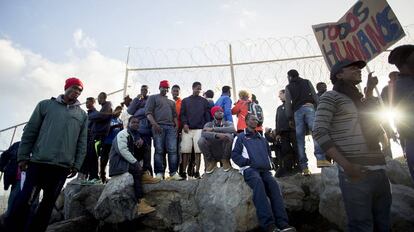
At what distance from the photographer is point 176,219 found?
5.70 metres

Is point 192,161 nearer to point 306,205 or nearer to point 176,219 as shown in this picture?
point 176,219

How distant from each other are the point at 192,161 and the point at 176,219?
5.40 ft

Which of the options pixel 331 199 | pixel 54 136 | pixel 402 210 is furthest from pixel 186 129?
pixel 402 210

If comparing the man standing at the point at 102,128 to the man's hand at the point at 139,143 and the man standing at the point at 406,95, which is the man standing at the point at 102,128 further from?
the man standing at the point at 406,95

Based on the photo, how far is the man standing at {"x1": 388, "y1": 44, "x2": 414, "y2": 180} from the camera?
103 inches

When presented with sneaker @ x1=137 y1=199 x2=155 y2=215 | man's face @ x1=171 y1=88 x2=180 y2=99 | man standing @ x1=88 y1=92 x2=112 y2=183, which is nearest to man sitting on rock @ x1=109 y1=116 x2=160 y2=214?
sneaker @ x1=137 y1=199 x2=155 y2=215

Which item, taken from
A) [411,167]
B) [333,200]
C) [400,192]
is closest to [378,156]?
[411,167]

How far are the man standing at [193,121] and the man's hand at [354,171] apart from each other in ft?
13.8

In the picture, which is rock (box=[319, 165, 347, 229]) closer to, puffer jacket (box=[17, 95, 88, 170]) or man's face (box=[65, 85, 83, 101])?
puffer jacket (box=[17, 95, 88, 170])

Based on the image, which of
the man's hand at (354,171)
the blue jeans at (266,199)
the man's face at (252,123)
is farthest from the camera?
the man's face at (252,123)

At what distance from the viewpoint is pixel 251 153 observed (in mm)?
4836

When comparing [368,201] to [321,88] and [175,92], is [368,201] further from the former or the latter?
[175,92]

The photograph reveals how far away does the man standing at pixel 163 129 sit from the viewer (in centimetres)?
624

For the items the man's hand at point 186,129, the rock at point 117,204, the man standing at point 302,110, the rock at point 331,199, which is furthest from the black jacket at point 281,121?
the rock at point 117,204
